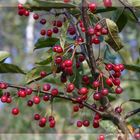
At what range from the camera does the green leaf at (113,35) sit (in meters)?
1.02

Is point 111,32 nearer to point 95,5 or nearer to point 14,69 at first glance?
point 95,5

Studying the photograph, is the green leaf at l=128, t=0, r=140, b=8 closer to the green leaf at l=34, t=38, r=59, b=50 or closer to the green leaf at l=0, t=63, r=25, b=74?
the green leaf at l=34, t=38, r=59, b=50

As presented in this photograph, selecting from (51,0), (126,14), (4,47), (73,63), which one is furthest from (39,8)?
(4,47)

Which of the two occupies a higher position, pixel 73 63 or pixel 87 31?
pixel 87 31

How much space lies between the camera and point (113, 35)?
3.43ft

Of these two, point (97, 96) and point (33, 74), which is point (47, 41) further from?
point (97, 96)

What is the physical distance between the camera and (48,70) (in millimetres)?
1113

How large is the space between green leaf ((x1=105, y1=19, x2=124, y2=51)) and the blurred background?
148mm

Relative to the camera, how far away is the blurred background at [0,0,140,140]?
1.82m

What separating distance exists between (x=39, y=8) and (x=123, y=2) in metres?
0.21

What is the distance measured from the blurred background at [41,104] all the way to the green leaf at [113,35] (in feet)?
0.48

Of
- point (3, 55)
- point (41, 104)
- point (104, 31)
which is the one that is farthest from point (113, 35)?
point (41, 104)

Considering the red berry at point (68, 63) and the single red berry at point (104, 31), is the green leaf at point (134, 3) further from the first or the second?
the red berry at point (68, 63)

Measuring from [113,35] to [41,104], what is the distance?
2.41m
